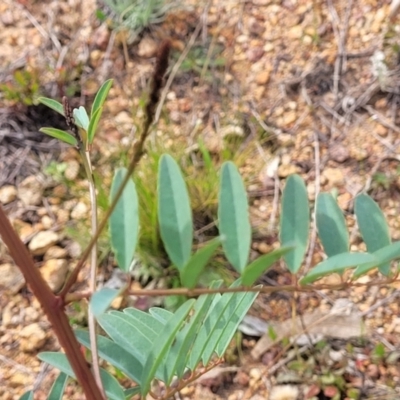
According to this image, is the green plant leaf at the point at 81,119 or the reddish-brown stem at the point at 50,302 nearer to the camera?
the reddish-brown stem at the point at 50,302

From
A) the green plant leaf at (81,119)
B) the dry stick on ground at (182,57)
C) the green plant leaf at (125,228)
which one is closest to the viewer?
the green plant leaf at (125,228)

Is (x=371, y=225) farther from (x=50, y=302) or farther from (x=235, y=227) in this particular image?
(x=50, y=302)

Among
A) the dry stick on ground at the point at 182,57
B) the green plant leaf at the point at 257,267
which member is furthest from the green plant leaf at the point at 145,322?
the dry stick on ground at the point at 182,57

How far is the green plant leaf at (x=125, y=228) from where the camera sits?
1.50ft

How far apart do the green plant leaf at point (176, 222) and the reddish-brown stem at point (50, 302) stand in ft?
0.30

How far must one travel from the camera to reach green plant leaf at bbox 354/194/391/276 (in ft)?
1.63

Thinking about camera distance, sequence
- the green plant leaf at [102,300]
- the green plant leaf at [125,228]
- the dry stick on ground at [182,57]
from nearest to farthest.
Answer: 1. the green plant leaf at [102,300]
2. the green plant leaf at [125,228]
3. the dry stick on ground at [182,57]

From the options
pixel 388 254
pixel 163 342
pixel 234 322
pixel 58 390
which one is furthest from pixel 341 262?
pixel 58 390

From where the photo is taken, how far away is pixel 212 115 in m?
1.72

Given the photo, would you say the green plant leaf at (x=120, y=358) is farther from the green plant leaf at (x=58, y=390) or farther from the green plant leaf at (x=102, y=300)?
the green plant leaf at (x=102, y=300)

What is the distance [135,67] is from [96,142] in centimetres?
32

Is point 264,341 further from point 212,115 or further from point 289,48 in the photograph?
point 289,48

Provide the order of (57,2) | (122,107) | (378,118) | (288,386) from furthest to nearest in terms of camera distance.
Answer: (57,2)
(122,107)
(378,118)
(288,386)

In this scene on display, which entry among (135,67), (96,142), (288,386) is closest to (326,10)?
(135,67)
